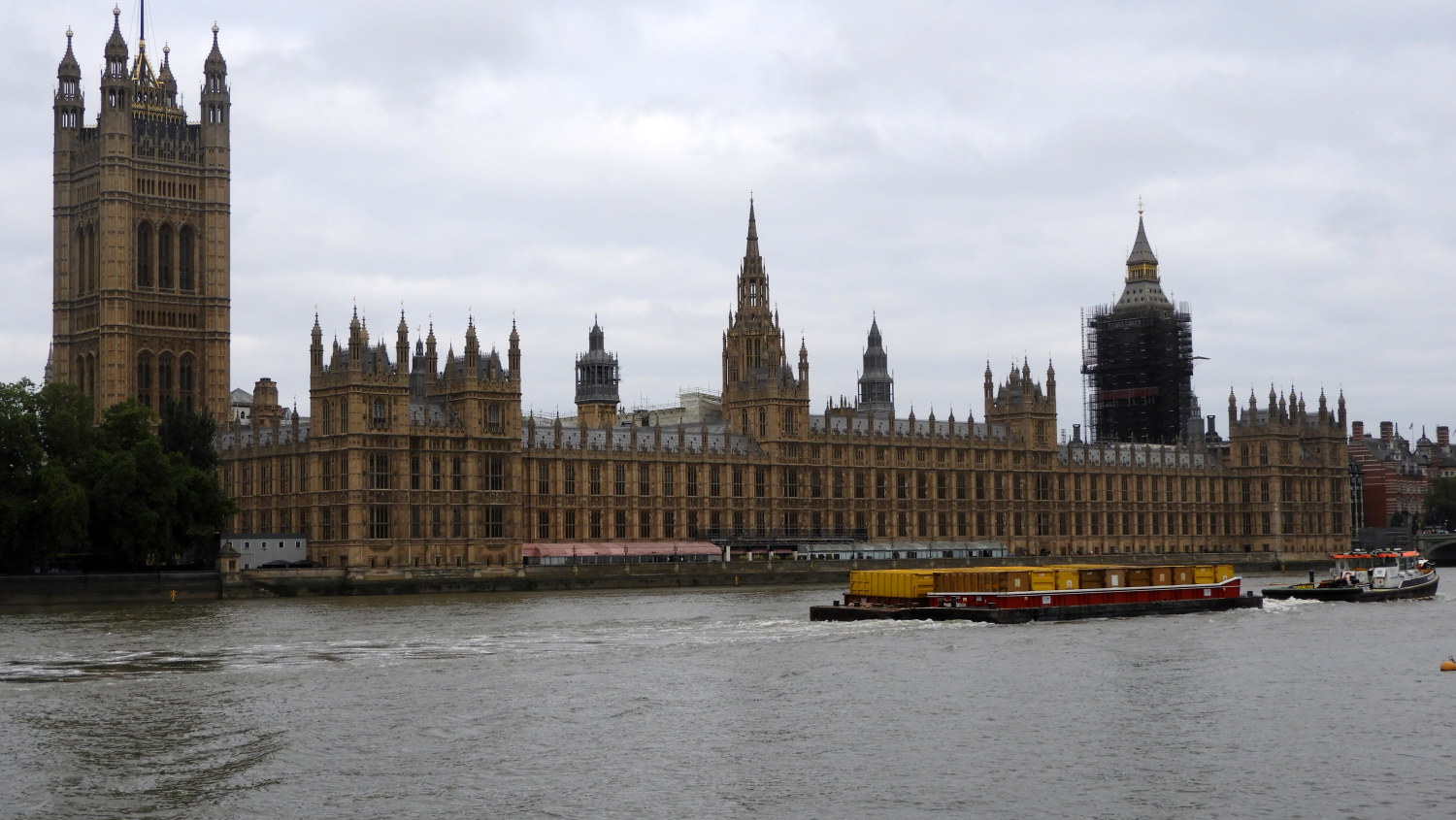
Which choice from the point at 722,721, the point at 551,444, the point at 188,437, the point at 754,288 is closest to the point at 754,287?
the point at 754,288

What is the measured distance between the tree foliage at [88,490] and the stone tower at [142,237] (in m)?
46.9

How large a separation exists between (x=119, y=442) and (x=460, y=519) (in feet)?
80.1

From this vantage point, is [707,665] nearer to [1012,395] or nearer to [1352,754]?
[1352,754]

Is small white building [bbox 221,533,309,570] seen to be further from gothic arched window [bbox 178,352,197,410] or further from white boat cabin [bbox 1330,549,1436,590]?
white boat cabin [bbox 1330,549,1436,590]

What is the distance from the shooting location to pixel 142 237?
154m

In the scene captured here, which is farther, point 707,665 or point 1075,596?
point 1075,596

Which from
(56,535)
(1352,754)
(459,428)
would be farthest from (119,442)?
(1352,754)

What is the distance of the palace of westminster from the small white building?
103cm

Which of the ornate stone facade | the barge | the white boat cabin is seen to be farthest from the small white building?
the white boat cabin

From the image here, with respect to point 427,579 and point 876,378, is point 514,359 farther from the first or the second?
point 876,378

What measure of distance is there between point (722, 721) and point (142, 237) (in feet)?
381

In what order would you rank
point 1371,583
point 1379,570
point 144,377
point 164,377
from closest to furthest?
point 1371,583 < point 1379,570 < point 144,377 < point 164,377

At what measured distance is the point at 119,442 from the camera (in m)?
103

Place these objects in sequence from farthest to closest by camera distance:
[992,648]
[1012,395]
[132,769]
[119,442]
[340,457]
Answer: [1012,395]
[340,457]
[119,442]
[992,648]
[132,769]
